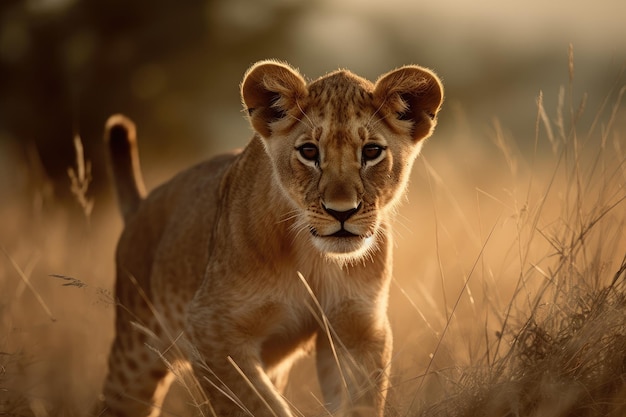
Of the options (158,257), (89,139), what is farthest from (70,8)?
(158,257)

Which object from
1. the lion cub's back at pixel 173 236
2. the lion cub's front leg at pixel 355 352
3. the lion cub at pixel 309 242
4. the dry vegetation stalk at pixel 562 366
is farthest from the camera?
the lion cub's back at pixel 173 236

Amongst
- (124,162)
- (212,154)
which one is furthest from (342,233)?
(212,154)

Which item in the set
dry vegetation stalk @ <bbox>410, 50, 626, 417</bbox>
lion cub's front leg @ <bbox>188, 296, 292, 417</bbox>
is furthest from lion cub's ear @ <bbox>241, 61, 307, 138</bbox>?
dry vegetation stalk @ <bbox>410, 50, 626, 417</bbox>

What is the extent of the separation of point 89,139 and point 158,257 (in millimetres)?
8293

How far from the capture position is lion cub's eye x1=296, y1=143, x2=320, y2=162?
3725 millimetres

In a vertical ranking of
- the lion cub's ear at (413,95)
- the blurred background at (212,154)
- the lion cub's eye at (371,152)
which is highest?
the lion cub's ear at (413,95)

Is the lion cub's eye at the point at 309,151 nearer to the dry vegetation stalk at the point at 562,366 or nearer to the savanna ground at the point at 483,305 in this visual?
the savanna ground at the point at 483,305

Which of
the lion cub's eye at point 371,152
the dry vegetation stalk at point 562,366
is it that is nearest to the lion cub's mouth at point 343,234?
the lion cub's eye at point 371,152

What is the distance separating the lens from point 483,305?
170 inches

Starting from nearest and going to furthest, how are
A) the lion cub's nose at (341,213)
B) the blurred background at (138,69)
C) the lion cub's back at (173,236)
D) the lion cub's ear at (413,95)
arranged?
the lion cub's nose at (341,213) < the lion cub's ear at (413,95) < the lion cub's back at (173,236) < the blurred background at (138,69)

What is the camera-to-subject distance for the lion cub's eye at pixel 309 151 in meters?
3.72

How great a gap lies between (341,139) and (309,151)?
0.15 metres

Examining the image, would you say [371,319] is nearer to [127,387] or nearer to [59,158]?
[127,387]

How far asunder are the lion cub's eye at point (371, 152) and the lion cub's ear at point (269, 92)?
1.32ft
